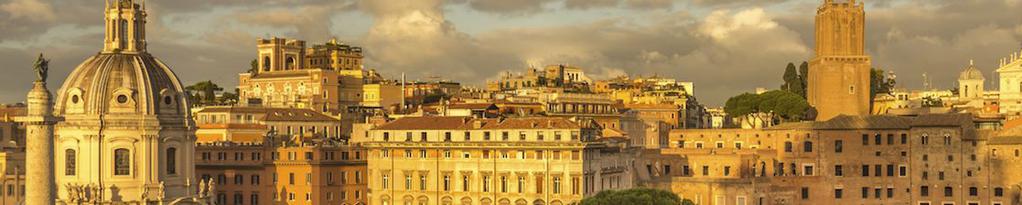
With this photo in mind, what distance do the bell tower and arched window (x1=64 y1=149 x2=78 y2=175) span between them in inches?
195

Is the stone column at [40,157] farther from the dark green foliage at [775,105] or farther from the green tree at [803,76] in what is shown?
the green tree at [803,76]

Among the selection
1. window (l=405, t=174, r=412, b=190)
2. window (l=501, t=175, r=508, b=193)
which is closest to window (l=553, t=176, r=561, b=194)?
window (l=501, t=175, r=508, b=193)

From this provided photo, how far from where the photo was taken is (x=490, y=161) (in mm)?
81188

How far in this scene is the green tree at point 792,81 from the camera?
12744 cm

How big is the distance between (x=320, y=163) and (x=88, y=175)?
18096mm

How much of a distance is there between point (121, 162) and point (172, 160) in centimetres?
228

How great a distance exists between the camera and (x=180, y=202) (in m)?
72.8

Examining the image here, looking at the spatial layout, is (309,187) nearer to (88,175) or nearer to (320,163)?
(320,163)

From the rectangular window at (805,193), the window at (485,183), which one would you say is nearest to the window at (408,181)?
the window at (485,183)

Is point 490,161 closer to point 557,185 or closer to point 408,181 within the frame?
point 557,185

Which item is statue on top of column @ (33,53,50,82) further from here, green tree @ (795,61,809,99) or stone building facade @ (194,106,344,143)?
green tree @ (795,61,809,99)

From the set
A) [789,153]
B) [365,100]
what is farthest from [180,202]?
[365,100]

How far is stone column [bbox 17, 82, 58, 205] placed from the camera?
4847cm

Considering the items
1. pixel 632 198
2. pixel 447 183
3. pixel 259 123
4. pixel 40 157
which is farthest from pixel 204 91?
pixel 40 157
